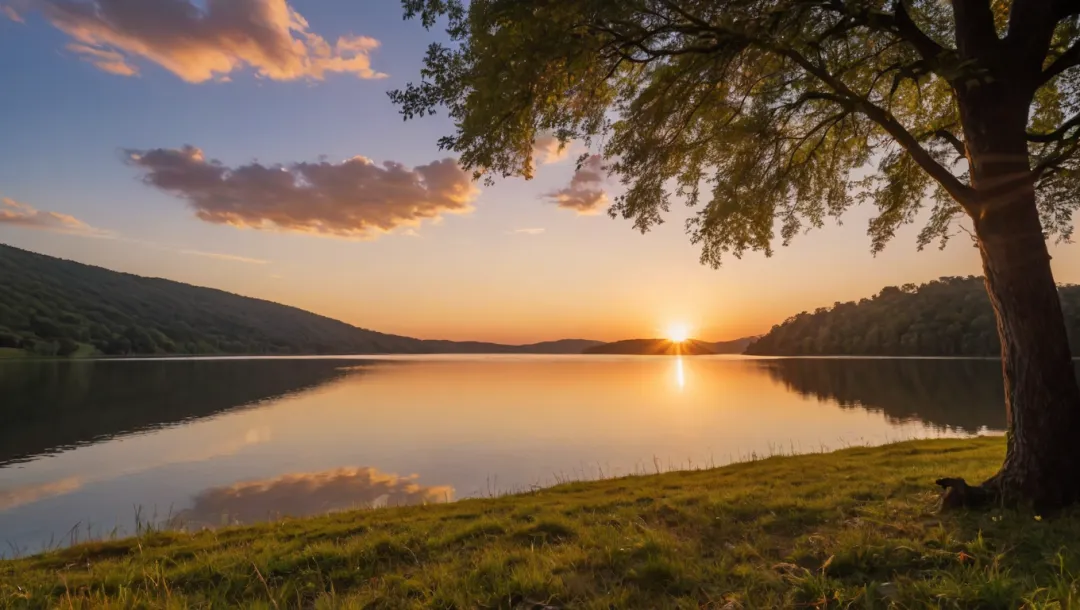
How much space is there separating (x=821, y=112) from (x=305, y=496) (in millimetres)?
22280

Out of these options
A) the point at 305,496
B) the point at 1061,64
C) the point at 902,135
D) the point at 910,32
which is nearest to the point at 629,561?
the point at 902,135

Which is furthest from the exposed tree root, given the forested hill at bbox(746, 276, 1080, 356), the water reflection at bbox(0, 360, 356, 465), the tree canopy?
the forested hill at bbox(746, 276, 1080, 356)

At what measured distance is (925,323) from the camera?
15725cm

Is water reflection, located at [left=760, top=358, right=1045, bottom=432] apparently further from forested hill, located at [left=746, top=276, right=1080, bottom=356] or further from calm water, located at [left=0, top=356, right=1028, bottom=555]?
forested hill, located at [left=746, top=276, right=1080, bottom=356]

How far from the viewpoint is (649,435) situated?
35250 millimetres

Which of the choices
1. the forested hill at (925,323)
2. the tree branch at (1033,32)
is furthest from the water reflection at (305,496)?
the forested hill at (925,323)

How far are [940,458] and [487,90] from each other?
17.6 metres

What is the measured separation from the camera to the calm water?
2075 cm

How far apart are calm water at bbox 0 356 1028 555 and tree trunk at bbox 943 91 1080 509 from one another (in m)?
16.4

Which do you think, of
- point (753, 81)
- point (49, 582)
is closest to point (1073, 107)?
point (753, 81)

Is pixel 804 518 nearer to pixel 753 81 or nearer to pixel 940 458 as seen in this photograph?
pixel 753 81

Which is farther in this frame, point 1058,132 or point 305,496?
point 305,496

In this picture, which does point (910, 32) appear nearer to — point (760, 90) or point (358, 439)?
point (760, 90)

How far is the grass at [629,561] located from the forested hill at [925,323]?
172397mm
